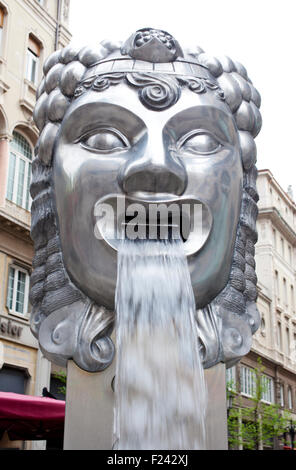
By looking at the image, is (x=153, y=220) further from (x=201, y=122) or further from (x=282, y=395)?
(x=282, y=395)

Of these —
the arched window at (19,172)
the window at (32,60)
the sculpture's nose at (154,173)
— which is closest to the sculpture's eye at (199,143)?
the sculpture's nose at (154,173)

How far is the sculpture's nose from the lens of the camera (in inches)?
93.3

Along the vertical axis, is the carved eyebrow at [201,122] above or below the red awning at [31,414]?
above

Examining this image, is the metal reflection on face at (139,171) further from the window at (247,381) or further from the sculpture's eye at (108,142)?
the window at (247,381)

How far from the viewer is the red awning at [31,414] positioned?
5.64 meters

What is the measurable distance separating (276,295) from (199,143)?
32590mm

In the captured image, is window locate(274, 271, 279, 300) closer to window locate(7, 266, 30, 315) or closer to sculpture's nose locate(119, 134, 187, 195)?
window locate(7, 266, 30, 315)

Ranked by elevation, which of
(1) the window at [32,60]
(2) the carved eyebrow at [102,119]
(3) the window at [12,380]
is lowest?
(2) the carved eyebrow at [102,119]

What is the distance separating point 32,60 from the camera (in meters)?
15.5

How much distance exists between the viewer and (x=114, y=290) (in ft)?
7.98

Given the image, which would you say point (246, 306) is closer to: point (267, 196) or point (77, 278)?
point (77, 278)

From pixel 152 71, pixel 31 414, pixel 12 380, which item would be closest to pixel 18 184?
pixel 12 380

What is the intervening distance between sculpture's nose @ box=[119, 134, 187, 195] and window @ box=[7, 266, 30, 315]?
11.2m

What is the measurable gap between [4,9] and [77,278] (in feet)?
44.9
